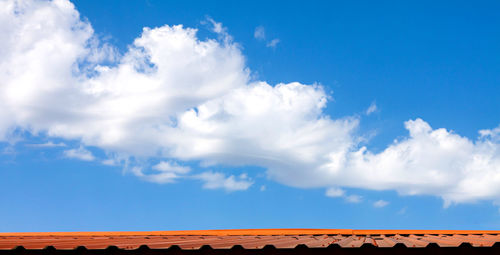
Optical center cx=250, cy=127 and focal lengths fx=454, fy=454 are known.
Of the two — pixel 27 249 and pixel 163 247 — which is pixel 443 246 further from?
pixel 27 249

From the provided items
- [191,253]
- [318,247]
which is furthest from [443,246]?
[191,253]

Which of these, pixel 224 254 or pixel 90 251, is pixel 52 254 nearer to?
pixel 90 251

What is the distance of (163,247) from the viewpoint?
6.56 m

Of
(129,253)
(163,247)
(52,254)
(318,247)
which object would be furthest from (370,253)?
(52,254)

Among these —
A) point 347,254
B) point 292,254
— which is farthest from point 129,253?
point 347,254

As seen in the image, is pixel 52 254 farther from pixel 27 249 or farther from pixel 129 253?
pixel 129 253

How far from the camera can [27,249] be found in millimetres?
6391

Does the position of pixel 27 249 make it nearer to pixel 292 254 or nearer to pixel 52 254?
pixel 52 254

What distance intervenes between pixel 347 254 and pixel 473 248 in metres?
1.68

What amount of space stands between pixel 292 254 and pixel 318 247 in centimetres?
38

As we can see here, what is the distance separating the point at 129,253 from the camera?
20.9 ft

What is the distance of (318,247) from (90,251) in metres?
3.20

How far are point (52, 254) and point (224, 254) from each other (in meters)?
2.41

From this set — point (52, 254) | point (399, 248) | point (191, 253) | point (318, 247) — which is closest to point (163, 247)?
point (191, 253)
